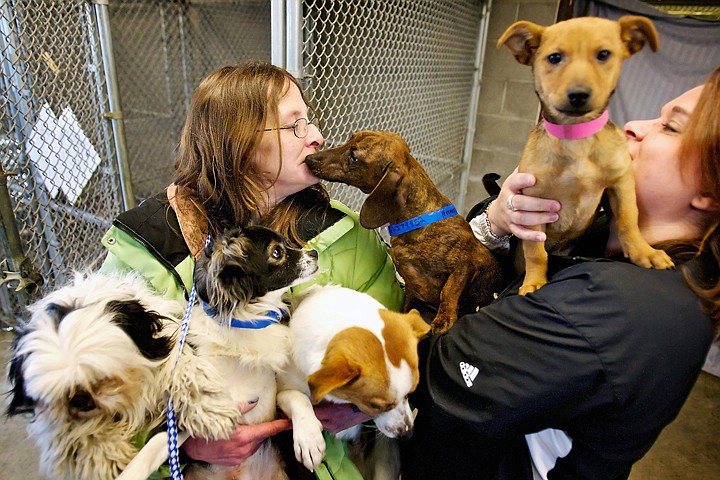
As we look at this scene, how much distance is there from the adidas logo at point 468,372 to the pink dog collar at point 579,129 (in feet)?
2.23

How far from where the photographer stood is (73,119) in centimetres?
268

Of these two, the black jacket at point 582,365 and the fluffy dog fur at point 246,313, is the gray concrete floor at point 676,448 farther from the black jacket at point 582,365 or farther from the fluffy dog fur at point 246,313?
the black jacket at point 582,365

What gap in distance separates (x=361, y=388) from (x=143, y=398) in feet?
1.95

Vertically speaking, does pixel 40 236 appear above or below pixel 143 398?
below

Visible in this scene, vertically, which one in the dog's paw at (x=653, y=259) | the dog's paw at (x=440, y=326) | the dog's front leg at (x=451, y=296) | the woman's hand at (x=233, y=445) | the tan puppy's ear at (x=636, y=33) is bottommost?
the woman's hand at (x=233, y=445)

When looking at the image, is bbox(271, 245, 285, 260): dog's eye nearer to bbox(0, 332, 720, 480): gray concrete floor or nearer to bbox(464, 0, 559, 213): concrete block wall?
bbox(0, 332, 720, 480): gray concrete floor

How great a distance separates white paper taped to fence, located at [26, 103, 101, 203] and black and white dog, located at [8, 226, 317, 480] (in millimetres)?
1809

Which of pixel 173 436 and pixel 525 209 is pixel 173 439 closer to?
pixel 173 436

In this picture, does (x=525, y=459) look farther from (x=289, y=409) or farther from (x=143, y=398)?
→ (x=143, y=398)

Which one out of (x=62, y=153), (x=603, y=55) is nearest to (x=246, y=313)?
(x=603, y=55)

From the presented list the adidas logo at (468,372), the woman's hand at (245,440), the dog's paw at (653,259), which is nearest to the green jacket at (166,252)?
the woman's hand at (245,440)

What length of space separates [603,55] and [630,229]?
452mm

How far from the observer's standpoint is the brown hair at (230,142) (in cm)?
147

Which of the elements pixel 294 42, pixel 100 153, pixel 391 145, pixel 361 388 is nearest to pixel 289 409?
pixel 361 388
